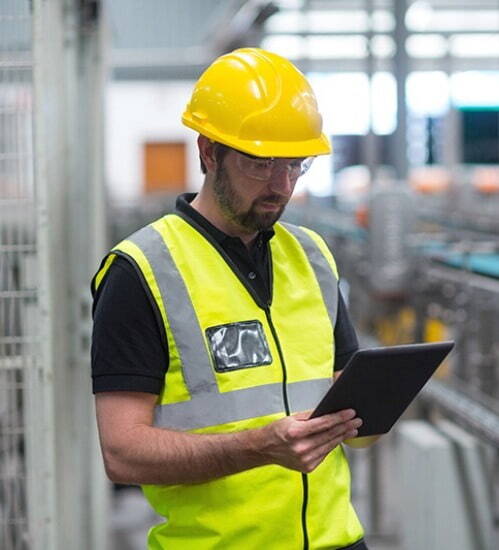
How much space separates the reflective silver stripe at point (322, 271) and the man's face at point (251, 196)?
8.3 inches

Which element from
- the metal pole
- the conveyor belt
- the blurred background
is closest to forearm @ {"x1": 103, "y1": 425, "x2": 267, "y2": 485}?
the blurred background

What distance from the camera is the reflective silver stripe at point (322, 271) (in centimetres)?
218

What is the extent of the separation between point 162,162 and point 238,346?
62.9ft

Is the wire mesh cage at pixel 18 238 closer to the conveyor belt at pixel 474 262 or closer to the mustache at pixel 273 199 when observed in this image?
the mustache at pixel 273 199

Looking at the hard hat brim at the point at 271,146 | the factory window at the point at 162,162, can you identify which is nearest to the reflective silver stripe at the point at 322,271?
the hard hat brim at the point at 271,146

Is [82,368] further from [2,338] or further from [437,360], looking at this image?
[437,360]

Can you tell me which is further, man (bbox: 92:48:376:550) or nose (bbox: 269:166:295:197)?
nose (bbox: 269:166:295:197)

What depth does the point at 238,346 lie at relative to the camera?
1.98m

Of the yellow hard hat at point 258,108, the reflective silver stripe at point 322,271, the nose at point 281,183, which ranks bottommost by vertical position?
the reflective silver stripe at point 322,271

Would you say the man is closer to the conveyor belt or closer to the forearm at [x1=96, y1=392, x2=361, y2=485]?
the forearm at [x1=96, y1=392, x2=361, y2=485]

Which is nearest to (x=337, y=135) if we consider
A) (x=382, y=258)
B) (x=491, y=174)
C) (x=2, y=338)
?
(x=491, y=174)

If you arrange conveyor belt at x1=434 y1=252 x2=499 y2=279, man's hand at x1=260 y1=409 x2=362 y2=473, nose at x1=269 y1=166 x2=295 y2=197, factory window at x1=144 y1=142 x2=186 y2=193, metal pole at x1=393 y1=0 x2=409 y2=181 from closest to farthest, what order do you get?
man's hand at x1=260 y1=409 x2=362 y2=473
nose at x1=269 y1=166 x2=295 y2=197
conveyor belt at x1=434 y1=252 x2=499 y2=279
metal pole at x1=393 y1=0 x2=409 y2=181
factory window at x1=144 y1=142 x2=186 y2=193

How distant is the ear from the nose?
0.13 meters

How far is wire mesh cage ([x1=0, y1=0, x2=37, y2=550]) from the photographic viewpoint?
8.38ft
